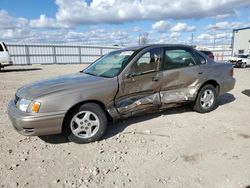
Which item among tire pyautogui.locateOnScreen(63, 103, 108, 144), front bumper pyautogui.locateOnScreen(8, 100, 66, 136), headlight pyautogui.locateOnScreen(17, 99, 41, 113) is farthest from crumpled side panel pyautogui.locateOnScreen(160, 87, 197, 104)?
headlight pyautogui.locateOnScreen(17, 99, 41, 113)

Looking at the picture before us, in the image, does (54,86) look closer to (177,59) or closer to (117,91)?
(117,91)

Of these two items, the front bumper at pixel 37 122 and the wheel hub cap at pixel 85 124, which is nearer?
the front bumper at pixel 37 122

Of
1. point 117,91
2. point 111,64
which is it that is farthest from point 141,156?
point 111,64

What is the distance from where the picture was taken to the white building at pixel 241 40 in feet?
99.8

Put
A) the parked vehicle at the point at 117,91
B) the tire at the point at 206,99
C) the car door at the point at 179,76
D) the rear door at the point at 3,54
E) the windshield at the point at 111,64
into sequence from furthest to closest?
the rear door at the point at 3,54 → the tire at the point at 206,99 → the car door at the point at 179,76 → the windshield at the point at 111,64 → the parked vehicle at the point at 117,91

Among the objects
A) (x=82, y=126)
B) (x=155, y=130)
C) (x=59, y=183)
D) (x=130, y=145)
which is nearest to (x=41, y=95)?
(x=82, y=126)

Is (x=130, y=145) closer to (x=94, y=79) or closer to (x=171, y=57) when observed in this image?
(x=94, y=79)

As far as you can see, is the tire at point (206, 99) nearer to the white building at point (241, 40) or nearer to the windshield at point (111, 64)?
the windshield at point (111, 64)

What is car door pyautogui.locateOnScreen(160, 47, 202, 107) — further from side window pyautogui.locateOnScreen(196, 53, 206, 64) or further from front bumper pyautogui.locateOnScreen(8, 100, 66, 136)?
front bumper pyautogui.locateOnScreen(8, 100, 66, 136)

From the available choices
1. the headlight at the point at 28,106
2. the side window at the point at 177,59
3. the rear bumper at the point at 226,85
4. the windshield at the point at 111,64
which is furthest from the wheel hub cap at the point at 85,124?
the rear bumper at the point at 226,85

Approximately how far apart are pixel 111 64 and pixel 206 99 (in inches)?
94.8

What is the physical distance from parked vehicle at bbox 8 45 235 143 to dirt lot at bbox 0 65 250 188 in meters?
0.35

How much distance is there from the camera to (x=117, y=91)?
3912 mm

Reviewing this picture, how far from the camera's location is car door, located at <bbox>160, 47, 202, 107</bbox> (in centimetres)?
452
